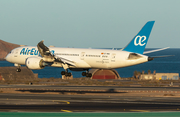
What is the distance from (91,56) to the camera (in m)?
54.3

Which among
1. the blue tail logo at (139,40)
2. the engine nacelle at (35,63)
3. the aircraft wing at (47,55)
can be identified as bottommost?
the engine nacelle at (35,63)

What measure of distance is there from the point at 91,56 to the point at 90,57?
0.24 m

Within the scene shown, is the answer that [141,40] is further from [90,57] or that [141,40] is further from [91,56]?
[90,57]

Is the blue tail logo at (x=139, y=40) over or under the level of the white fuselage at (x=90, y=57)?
over

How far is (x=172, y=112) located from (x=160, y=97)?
1438 centimetres

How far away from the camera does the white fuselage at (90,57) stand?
52594mm

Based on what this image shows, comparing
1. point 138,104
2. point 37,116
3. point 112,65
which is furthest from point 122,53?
point 37,116

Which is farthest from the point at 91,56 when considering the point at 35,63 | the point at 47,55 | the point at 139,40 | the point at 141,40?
the point at 35,63

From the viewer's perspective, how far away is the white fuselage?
173 ft

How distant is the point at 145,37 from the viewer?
2100 inches

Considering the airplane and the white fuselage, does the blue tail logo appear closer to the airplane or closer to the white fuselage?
the airplane

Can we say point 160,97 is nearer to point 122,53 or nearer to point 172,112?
point 122,53

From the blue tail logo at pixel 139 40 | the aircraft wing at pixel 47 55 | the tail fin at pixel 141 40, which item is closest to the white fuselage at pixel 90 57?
the aircraft wing at pixel 47 55

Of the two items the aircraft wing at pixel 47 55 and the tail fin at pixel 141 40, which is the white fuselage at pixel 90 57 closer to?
the aircraft wing at pixel 47 55
